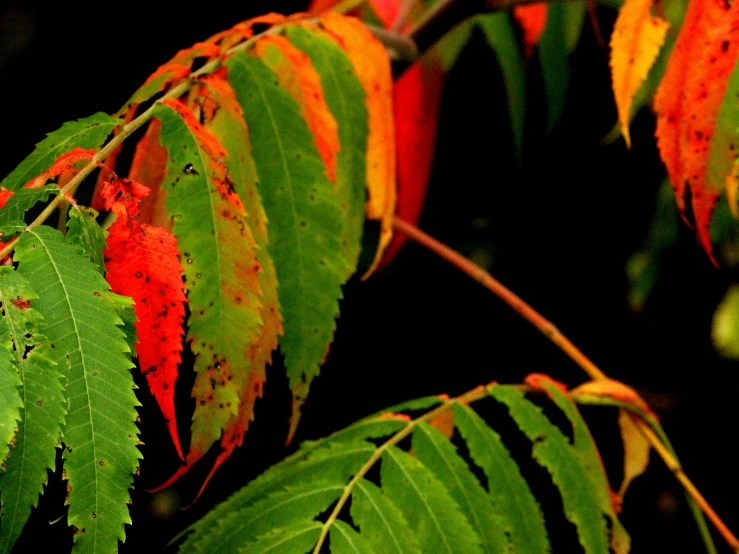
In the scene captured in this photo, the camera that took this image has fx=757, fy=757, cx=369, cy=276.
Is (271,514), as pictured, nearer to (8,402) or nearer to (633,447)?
(8,402)

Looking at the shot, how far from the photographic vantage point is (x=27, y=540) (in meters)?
0.61

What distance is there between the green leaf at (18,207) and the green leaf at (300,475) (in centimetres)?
27

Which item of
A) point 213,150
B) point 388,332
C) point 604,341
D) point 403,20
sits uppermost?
point 403,20

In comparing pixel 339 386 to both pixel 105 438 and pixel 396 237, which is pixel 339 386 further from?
pixel 105 438

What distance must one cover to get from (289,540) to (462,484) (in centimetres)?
14

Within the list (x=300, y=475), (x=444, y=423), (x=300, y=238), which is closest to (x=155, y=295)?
(x=300, y=238)

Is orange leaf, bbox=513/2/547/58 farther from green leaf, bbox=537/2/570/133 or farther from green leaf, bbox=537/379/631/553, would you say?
green leaf, bbox=537/379/631/553

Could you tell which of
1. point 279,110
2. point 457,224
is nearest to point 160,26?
point 457,224

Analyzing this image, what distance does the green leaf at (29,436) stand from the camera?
0.34m

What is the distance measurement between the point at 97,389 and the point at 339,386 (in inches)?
54.8

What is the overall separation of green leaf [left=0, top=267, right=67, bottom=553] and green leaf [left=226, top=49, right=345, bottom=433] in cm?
18

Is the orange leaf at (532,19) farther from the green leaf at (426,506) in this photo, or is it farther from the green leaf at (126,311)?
the green leaf at (126,311)

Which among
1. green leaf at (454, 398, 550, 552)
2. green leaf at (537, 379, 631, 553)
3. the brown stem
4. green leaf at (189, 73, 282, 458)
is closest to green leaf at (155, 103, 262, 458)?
green leaf at (189, 73, 282, 458)

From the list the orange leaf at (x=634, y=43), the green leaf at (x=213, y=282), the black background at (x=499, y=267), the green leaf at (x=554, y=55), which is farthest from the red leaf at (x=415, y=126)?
the black background at (x=499, y=267)
